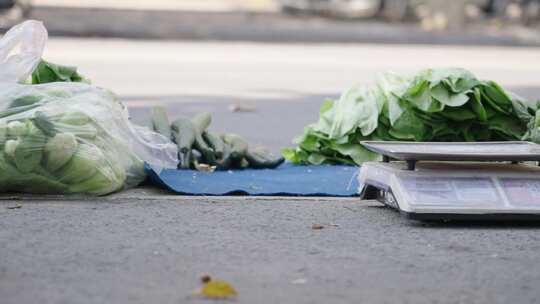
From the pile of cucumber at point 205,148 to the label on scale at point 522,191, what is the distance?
187 centimetres

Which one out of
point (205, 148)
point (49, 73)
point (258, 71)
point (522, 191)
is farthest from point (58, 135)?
point (258, 71)

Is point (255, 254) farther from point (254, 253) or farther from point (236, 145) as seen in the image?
point (236, 145)

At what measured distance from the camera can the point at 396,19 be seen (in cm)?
2486

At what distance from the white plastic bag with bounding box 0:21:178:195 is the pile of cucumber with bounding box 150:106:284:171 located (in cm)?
41

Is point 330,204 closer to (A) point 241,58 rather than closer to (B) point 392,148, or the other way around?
(B) point 392,148

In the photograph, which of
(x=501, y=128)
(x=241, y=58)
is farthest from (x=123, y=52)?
(x=501, y=128)

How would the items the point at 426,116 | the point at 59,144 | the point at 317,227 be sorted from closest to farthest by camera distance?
the point at 317,227, the point at 59,144, the point at 426,116

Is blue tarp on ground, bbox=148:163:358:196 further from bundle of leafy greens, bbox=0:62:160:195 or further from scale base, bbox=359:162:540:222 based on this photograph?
scale base, bbox=359:162:540:222

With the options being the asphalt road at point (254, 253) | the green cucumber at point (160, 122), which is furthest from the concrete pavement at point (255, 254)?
the green cucumber at point (160, 122)

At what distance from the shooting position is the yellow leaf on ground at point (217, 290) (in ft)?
11.6

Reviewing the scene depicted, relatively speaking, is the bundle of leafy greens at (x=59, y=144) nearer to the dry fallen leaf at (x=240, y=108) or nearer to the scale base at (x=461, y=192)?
the scale base at (x=461, y=192)

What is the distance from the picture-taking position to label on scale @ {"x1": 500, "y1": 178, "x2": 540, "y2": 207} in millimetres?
4699

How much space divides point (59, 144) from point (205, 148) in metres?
1.27

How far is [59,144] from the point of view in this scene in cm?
511
